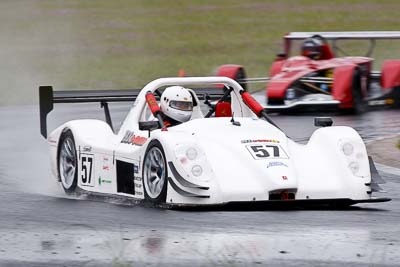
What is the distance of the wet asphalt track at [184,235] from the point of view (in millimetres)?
7746

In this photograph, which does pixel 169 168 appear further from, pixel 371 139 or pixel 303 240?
pixel 371 139

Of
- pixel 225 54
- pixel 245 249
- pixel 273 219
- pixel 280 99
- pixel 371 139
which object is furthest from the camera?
pixel 225 54

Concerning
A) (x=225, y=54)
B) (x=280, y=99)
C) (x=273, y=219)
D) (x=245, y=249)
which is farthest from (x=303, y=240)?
(x=225, y=54)

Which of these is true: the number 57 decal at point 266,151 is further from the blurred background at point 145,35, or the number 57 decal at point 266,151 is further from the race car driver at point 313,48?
the blurred background at point 145,35

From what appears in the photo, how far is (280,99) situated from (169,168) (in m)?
10.8

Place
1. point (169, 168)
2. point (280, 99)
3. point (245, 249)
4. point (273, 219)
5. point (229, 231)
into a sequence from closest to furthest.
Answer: point (245, 249) < point (229, 231) < point (273, 219) < point (169, 168) < point (280, 99)

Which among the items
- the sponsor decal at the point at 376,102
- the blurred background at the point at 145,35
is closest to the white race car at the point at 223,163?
the sponsor decal at the point at 376,102

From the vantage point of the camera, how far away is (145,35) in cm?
3947

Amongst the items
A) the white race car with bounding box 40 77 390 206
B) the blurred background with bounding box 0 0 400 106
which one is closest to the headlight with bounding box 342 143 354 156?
the white race car with bounding box 40 77 390 206

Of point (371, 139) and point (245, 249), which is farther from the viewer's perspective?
point (371, 139)

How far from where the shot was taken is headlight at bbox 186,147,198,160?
10.3m

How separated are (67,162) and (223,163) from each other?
268cm

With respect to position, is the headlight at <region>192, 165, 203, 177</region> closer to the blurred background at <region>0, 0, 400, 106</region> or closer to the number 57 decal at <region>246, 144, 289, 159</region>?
the number 57 decal at <region>246, 144, 289, 159</region>

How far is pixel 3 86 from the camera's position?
93.4ft
